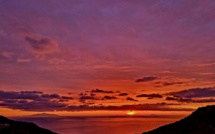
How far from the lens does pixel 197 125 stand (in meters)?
73.9

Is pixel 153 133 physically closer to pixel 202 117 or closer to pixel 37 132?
pixel 202 117

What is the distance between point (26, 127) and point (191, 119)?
49.5 metres

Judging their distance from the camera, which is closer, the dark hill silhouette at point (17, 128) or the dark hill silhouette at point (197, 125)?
the dark hill silhouette at point (197, 125)

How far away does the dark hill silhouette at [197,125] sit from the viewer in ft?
232

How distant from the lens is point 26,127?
3007 inches

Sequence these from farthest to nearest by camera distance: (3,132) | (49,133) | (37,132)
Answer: (49,133)
(37,132)
(3,132)

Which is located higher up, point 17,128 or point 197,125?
point 17,128

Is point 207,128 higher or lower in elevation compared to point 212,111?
lower

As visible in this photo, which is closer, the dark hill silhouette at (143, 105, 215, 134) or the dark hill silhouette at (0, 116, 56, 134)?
the dark hill silhouette at (143, 105, 215, 134)

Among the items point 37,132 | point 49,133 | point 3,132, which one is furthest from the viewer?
point 49,133

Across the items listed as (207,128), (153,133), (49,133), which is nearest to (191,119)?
(207,128)

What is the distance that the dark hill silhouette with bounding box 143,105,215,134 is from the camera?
7069cm

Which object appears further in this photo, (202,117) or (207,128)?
(202,117)

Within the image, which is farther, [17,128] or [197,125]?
[197,125]
